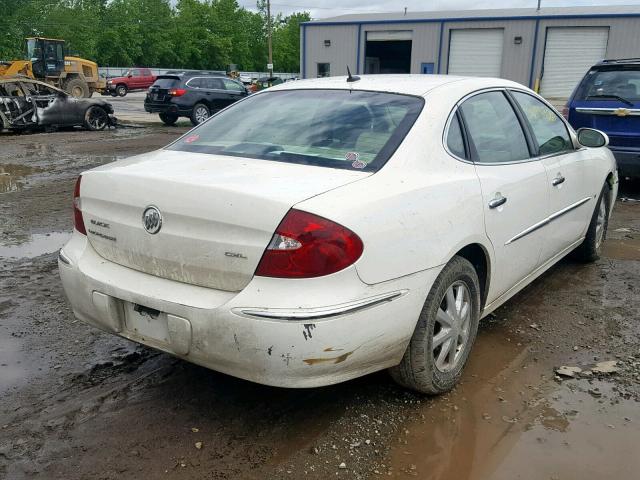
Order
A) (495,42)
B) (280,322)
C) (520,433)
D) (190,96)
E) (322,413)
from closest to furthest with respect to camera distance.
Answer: (280,322) < (520,433) < (322,413) < (190,96) < (495,42)

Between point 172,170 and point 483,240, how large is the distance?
158 cm

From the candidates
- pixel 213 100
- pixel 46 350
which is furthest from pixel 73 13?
pixel 46 350

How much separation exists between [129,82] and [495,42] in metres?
25.3

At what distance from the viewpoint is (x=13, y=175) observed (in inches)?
393

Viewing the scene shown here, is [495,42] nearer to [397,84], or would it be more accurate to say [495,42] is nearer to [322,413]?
[397,84]

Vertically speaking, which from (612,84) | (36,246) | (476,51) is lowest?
(36,246)

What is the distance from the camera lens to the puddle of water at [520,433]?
8.41 ft

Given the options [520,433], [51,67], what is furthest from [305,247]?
[51,67]

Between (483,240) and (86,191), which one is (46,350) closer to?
(86,191)

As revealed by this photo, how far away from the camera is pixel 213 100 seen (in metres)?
19.9

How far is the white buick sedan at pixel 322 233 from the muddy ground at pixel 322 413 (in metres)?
0.32

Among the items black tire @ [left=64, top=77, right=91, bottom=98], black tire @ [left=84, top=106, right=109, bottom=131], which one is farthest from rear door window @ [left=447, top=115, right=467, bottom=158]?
black tire @ [left=64, top=77, right=91, bottom=98]

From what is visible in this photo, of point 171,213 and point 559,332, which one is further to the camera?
point 559,332

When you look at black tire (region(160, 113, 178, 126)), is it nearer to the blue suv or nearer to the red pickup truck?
the blue suv
